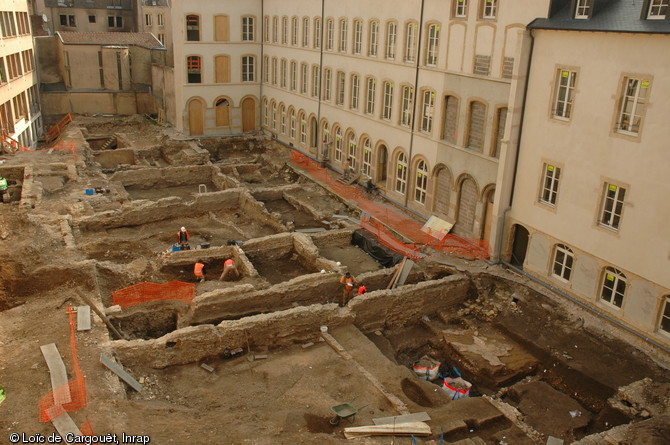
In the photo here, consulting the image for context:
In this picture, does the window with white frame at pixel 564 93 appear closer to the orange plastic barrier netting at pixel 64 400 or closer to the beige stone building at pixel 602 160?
the beige stone building at pixel 602 160

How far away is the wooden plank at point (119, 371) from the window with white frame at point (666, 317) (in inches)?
574

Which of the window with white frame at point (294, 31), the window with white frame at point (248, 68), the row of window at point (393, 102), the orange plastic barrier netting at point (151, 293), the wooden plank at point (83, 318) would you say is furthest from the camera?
the window with white frame at point (248, 68)

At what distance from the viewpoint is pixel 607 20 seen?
1702cm

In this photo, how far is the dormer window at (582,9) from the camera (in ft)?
58.3

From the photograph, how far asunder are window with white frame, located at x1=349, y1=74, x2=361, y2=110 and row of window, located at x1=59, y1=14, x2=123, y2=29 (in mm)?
41876

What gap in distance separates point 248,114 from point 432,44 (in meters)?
21.2

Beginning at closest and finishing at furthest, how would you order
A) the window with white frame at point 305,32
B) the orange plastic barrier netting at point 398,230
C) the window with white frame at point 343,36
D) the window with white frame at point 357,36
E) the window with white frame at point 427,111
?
1. the orange plastic barrier netting at point 398,230
2. the window with white frame at point 427,111
3. the window with white frame at point 357,36
4. the window with white frame at point 343,36
5. the window with white frame at point 305,32

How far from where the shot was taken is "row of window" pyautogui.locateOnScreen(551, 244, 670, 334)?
1653cm

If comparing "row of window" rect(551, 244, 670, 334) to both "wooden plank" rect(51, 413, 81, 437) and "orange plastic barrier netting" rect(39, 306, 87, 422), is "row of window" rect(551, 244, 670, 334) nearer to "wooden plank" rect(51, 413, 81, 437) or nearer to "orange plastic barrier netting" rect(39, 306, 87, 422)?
"orange plastic barrier netting" rect(39, 306, 87, 422)

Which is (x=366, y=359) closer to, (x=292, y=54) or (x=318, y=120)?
(x=318, y=120)

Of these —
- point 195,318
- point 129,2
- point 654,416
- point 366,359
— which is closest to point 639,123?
point 654,416

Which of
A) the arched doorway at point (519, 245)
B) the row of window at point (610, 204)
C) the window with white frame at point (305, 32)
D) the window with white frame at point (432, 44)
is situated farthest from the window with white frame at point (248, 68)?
the row of window at point (610, 204)

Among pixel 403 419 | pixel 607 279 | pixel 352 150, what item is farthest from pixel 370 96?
pixel 403 419

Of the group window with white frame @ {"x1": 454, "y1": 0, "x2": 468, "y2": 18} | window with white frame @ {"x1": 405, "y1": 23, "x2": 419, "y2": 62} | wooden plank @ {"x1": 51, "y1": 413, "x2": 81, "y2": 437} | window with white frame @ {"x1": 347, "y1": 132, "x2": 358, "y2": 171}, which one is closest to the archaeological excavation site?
wooden plank @ {"x1": 51, "y1": 413, "x2": 81, "y2": 437}
